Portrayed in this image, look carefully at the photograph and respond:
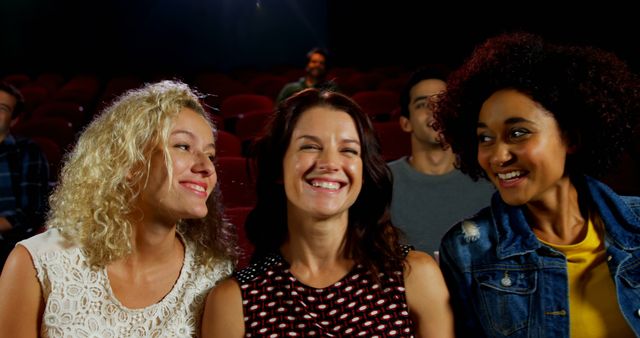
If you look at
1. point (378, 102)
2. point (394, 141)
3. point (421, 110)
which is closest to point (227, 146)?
point (394, 141)

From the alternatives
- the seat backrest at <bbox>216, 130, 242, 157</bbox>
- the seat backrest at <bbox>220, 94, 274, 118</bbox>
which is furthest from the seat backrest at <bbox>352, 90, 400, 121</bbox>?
the seat backrest at <bbox>216, 130, 242, 157</bbox>

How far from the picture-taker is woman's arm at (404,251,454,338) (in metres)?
1.31

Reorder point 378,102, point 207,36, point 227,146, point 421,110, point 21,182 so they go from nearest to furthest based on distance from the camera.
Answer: point 421,110
point 21,182
point 227,146
point 378,102
point 207,36

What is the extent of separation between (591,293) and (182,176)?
3.09 feet

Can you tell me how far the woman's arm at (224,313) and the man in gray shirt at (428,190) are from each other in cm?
106

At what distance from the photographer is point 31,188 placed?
2.77 meters

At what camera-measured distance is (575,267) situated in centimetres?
130

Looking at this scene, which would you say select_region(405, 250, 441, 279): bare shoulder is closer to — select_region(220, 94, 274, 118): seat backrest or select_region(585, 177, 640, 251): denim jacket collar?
select_region(585, 177, 640, 251): denim jacket collar

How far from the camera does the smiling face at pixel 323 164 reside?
4.27 ft

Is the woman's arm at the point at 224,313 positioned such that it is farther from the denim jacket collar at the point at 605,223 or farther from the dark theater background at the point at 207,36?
the dark theater background at the point at 207,36

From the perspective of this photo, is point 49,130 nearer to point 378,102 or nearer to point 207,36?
point 378,102

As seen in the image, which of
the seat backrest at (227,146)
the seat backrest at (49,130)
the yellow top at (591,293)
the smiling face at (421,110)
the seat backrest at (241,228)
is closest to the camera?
the yellow top at (591,293)

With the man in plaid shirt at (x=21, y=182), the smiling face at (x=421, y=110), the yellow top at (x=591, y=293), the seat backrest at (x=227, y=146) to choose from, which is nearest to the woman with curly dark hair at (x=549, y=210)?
the yellow top at (x=591, y=293)

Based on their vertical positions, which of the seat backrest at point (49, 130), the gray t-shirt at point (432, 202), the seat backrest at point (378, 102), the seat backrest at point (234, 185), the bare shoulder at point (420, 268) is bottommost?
the bare shoulder at point (420, 268)
